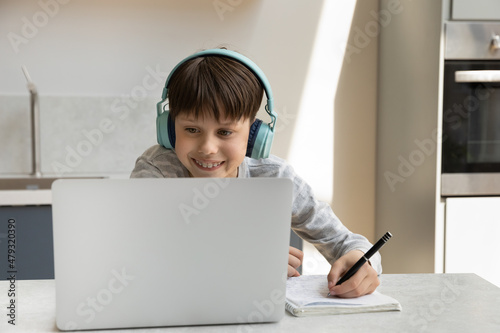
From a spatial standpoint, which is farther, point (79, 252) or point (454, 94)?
point (454, 94)

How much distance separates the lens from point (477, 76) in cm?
234

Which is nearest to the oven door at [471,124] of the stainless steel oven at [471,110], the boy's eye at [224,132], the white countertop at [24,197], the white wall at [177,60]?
the stainless steel oven at [471,110]

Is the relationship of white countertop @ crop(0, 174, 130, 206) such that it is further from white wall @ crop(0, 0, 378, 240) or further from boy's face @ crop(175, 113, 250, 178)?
boy's face @ crop(175, 113, 250, 178)

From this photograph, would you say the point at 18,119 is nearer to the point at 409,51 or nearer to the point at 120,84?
the point at 120,84

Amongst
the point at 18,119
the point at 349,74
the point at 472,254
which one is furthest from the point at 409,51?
the point at 18,119

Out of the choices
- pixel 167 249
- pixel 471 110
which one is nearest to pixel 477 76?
pixel 471 110

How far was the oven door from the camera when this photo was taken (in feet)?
7.73

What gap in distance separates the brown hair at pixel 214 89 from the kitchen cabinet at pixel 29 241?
3.91 ft

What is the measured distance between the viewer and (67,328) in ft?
2.87

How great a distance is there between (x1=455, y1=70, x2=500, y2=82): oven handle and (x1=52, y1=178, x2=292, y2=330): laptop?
5.54 feet

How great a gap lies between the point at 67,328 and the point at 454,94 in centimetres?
188

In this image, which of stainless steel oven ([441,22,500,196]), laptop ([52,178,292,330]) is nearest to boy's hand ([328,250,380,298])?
laptop ([52,178,292,330])

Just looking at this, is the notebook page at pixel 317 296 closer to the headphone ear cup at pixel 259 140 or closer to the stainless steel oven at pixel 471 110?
the headphone ear cup at pixel 259 140

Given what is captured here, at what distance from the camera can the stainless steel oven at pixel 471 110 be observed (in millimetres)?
2340
